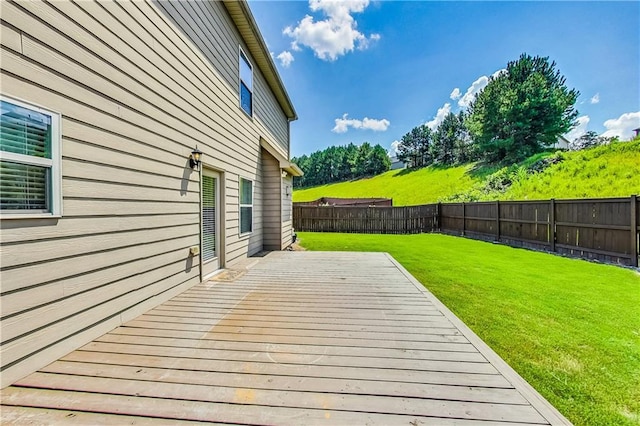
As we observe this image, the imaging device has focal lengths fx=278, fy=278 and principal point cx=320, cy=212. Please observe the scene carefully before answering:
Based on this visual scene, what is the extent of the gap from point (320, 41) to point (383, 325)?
46.4ft

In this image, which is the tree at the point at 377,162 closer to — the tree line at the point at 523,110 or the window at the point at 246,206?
the tree line at the point at 523,110

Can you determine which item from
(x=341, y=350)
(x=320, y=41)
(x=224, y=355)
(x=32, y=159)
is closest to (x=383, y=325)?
(x=341, y=350)

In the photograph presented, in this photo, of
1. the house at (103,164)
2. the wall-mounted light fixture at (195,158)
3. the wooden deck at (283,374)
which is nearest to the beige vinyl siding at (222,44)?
the house at (103,164)

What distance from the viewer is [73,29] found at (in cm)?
230

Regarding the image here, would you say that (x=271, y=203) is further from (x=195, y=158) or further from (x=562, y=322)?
(x=562, y=322)

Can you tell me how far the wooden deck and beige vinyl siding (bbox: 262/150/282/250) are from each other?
15.0ft

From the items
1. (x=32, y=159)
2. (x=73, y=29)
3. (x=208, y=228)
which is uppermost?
(x=73, y=29)

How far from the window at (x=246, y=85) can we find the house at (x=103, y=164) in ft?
3.33

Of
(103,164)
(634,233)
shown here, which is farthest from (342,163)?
(103,164)

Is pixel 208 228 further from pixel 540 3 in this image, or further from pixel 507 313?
pixel 540 3

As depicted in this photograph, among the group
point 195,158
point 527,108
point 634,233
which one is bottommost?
point 634,233

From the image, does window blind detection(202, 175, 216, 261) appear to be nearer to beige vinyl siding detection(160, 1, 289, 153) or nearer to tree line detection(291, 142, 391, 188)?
beige vinyl siding detection(160, 1, 289, 153)

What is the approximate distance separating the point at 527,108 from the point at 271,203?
24.6 m

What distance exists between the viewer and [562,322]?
3127mm
